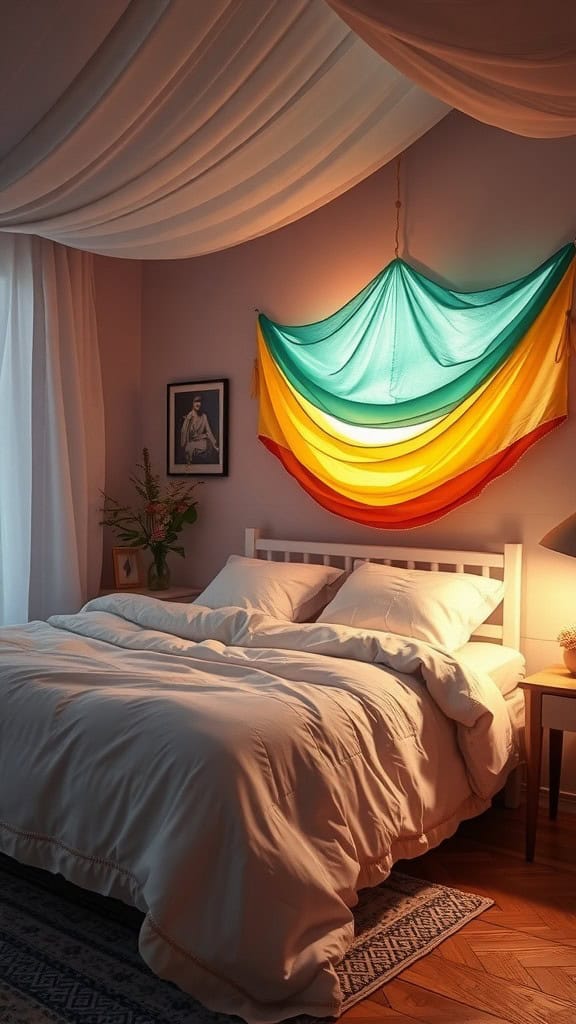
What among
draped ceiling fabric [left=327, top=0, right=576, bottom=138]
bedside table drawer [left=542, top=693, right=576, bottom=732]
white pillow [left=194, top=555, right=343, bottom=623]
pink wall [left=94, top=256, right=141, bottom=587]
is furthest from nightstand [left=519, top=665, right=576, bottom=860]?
pink wall [left=94, top=256, right=141, bottom=587]

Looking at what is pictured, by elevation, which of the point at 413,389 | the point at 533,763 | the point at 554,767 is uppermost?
the point at 413,389

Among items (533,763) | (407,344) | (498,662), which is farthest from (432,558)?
(533,763)

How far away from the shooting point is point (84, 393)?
4820mm

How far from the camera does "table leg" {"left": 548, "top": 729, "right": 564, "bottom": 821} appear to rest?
338 centimetres

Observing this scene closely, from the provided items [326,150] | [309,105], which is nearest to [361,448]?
[326,150]

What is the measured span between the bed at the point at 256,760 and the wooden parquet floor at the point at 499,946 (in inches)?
6.8

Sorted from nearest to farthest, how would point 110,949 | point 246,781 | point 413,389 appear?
point 246,781
point 110,949
point 413,389

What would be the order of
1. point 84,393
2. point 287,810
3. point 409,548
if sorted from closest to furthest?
point 287,810 < point 409,548 < point 84,393

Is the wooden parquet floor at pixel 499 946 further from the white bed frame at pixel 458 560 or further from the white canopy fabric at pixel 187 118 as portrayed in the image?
the white canopy fabric at pixel 187 118

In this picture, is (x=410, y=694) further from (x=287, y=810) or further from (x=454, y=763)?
(x=287, y=810)

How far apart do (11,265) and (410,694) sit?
2.93 meters

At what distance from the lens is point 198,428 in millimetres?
4871

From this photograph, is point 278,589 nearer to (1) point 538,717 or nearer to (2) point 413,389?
(2) point 413,389

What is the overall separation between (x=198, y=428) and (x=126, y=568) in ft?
2.74
